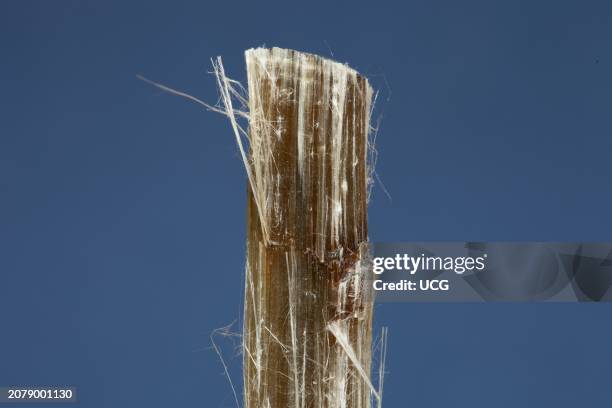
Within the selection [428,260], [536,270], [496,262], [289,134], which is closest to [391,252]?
[428,260]

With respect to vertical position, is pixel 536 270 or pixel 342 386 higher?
pixel 536 270

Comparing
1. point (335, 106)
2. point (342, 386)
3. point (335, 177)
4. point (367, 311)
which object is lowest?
point (342, 386)

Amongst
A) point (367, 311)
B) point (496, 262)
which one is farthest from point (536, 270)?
point (367, 311)

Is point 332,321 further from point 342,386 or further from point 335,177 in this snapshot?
point 335,177

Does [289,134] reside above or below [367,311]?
above

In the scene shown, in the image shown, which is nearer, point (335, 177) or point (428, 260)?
point (335, 177)

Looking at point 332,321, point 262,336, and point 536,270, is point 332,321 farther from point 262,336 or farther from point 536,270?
point 536,270
